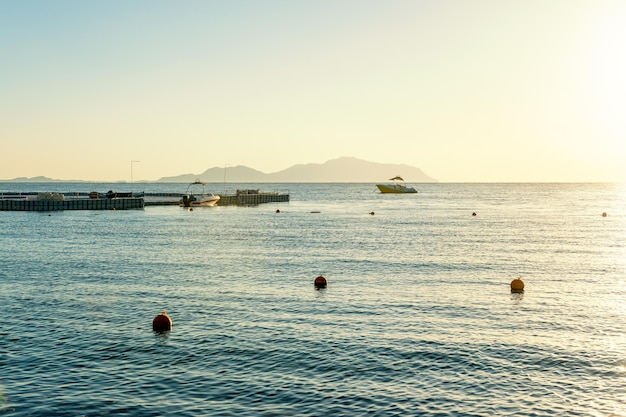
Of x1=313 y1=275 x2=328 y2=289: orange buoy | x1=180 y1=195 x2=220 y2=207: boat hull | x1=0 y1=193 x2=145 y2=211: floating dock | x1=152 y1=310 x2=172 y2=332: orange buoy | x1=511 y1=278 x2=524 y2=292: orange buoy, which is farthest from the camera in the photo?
x1=180 y1=195 x2=220 y2=207: boat hull

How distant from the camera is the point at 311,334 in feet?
92.0

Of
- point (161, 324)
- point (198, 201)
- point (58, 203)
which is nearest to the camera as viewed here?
point (161, 324)

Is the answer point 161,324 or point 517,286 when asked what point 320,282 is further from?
point 161,324

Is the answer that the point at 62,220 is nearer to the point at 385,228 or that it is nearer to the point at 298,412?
the point at 385,228

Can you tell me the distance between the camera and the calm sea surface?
2009cm

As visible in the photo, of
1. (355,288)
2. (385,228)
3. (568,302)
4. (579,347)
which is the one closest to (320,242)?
(385,228)

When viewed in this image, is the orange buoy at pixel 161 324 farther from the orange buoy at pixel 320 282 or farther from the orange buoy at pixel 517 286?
the orange buoy at pixel 517 286

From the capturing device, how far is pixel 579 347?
26.3m

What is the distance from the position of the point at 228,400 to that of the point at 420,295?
19947 millimetres

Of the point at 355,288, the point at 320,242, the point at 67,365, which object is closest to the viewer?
the point at 67,365

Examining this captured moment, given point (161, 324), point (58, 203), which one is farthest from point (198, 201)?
point (161, 324)

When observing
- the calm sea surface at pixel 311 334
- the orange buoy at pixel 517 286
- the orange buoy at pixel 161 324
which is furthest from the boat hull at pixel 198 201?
the orange buoy at pixel 161 324

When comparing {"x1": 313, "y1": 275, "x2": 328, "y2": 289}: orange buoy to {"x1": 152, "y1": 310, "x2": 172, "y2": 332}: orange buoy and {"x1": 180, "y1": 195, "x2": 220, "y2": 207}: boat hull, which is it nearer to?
Answer: {"x1": 152, "y1": 310, "x2": 172, "y2": 332}: orange buoy

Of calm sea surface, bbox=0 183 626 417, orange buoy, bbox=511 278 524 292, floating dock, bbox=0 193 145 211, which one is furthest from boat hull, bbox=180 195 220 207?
orange buoy, bbox=511 278 524 292
